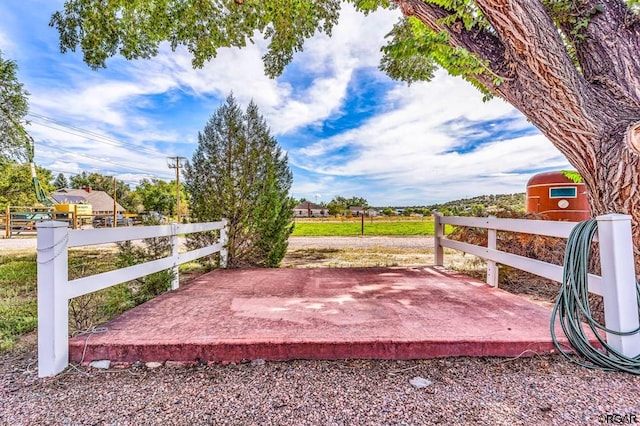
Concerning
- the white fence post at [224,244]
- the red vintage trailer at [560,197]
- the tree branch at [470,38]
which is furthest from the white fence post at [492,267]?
the red vintage trailer at [560,197]

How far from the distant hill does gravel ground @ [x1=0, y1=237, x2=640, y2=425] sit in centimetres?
416

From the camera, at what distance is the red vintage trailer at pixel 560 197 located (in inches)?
271

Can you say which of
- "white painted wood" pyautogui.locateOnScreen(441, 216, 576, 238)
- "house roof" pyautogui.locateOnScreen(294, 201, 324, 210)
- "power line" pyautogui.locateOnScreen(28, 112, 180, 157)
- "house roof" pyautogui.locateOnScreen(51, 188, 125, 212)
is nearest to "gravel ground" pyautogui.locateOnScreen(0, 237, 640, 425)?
"white painted wood" pyautogui.locateOnScreen(441, 216, 576, 238)

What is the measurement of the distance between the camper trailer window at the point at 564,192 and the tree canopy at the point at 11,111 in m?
12.8

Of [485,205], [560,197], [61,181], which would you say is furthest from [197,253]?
[61,181]

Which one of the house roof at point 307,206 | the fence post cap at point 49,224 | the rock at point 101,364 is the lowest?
the rock at point 101,364

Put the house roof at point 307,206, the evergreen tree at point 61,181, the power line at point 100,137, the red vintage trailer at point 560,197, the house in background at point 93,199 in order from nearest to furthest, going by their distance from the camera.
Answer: the red vintage trailer at point 560,197, the power line at point 100,137, the house in background at point 93,199, the house roof at point 307,206, the evergreen tree at point 61,181

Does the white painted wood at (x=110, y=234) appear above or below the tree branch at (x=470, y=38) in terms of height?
below

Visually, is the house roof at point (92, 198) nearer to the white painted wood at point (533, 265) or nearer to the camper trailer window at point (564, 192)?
the camper trailer window at point (564, 192)

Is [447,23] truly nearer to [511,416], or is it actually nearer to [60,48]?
[511,416]

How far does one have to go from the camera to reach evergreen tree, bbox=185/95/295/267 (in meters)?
5.14

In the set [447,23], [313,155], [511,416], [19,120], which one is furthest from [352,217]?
[511,416]

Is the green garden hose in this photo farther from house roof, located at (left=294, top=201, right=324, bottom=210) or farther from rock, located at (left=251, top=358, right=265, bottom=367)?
house roof, located at (left=294, top=201, right=324, bottom=210)

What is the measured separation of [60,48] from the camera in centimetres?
578
